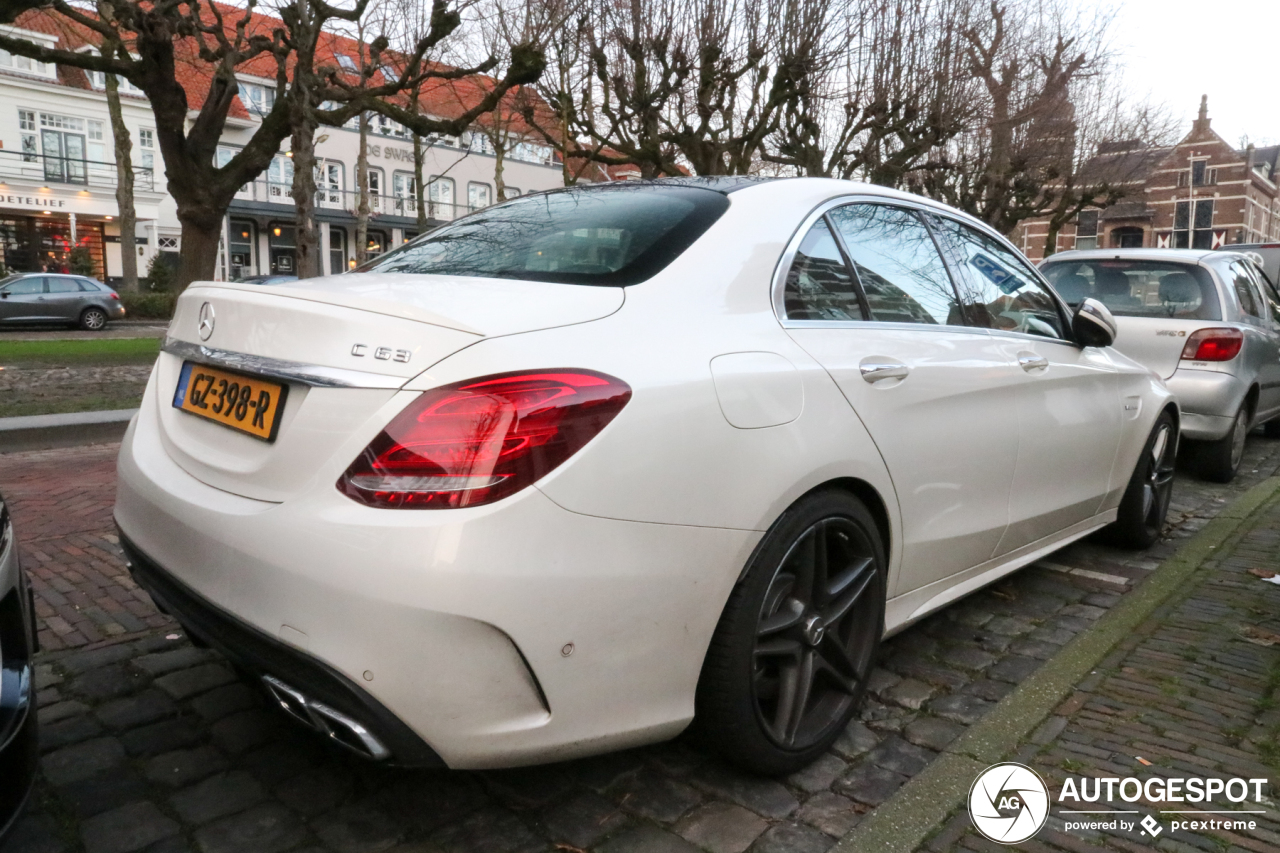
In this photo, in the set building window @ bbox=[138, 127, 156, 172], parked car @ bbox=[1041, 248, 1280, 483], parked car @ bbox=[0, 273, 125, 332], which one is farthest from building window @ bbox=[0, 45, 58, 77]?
parked car @ bbox=[1041, 248, 1280, 483]

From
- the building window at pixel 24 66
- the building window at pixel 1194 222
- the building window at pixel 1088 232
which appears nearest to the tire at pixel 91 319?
the building window at pixel 24 66

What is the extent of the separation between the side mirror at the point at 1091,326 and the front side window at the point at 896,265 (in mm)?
974

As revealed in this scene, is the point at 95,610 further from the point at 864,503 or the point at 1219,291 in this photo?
the point at 1219,291

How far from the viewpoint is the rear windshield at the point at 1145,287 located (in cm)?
643

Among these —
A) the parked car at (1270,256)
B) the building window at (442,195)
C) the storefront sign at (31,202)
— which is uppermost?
the building window at (442,195)

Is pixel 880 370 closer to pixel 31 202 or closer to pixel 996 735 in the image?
pixel 996 735

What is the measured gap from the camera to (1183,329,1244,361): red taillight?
6.22 meters

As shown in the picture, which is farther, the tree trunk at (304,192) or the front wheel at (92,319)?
the front wheel at (92,319)

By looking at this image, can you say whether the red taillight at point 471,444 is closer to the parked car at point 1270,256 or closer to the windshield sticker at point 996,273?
the windshield sticker at point 996,273

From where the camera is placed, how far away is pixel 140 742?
257 centimetres

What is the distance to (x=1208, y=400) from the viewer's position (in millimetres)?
6219

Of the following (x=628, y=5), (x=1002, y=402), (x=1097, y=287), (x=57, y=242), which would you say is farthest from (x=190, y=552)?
(x=57, y=242)

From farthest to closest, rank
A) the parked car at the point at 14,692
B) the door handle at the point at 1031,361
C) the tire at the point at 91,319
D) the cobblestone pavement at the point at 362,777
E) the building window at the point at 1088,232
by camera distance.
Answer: the building window at the point at 1088,232
the tire at the point at 91,319
the door handle at the point at 1031,361
the cobblestone pavement at the point at 362,777
the parked car at the point at 14,692

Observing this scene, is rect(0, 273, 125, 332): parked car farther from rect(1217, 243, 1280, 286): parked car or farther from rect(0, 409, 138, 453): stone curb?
rect(1217, 243, 1280, 286): parked car
